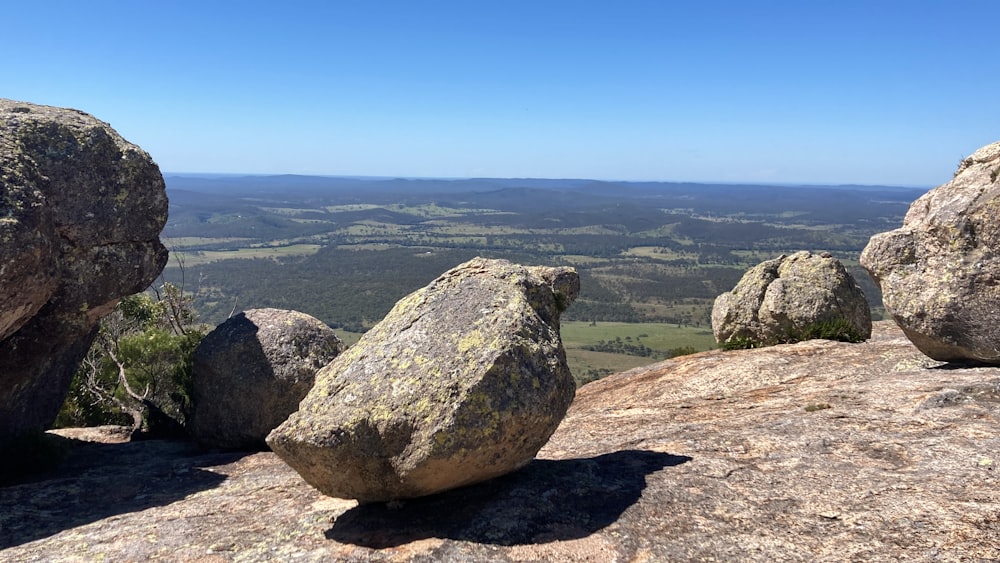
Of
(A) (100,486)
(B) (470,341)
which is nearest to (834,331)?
(B) (470,341)

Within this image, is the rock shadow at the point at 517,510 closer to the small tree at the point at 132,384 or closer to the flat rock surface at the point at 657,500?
the flat rock surface at the point at 657,500

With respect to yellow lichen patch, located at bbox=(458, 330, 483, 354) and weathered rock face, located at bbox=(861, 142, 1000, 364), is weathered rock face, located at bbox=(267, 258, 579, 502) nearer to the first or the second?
yellow lichen patch, located at bbox=(458, 330, 483, 354)

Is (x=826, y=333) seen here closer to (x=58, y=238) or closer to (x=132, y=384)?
(x=58, y=238)

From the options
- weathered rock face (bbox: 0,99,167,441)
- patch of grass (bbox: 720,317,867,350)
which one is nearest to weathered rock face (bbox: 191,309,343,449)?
weathered rock face (bbox: 0,99,167,441)

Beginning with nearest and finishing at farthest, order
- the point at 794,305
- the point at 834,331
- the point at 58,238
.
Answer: the point at 58,238, the point at 834,331, the point at 794,305

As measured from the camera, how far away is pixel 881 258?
49.5 ft

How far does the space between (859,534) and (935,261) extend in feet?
28.8

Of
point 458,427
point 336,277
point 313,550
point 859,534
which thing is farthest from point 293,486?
point 336,277

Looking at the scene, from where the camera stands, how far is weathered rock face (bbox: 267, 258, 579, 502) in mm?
8961

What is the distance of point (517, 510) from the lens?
9203mm

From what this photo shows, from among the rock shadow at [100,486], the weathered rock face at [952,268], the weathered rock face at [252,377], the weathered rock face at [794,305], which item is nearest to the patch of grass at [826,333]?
the weathered rock face at [794,305]

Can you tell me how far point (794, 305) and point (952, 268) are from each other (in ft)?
29.2

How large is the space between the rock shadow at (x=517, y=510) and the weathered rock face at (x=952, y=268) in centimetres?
749

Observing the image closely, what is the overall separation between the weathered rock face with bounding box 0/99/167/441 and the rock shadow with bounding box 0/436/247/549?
2.13 meters
